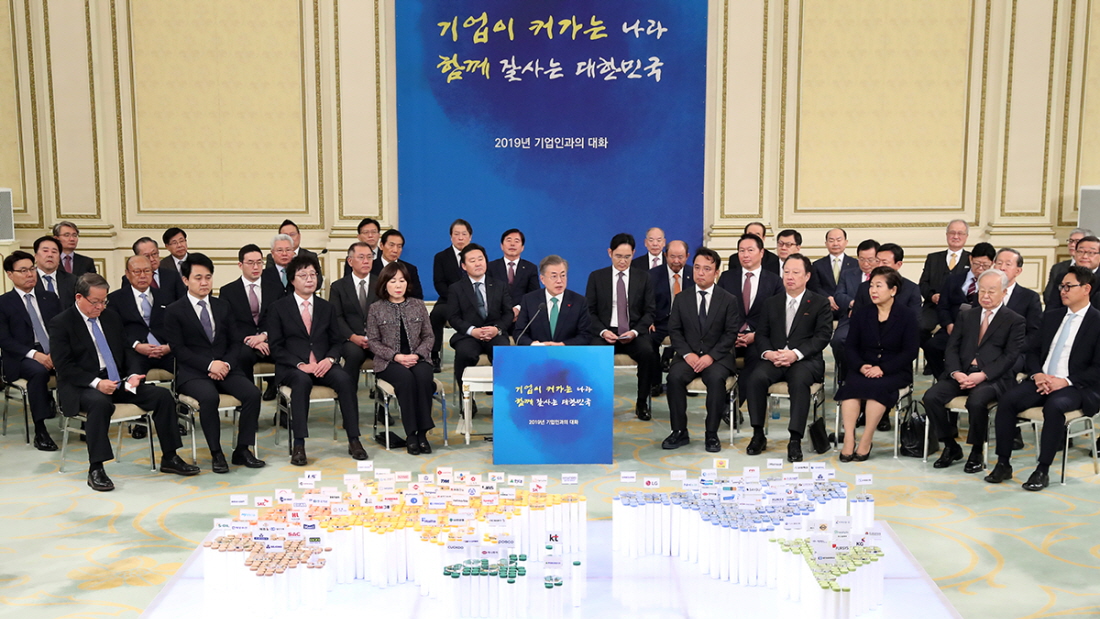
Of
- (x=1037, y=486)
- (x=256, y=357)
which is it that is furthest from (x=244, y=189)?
(x=1037, y=486)

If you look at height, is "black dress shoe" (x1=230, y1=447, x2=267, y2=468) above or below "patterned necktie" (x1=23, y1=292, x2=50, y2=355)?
below

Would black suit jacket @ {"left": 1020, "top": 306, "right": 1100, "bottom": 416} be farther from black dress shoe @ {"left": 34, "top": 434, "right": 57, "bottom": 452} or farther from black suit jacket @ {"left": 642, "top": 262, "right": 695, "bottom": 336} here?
black dress shoe @ {"left": 34, "top": 434, "right": 57, "bottom": 452}

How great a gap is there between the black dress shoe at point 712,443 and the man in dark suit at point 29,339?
14.3 ft

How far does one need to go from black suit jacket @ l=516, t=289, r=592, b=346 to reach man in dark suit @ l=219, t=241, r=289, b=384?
1744 mm

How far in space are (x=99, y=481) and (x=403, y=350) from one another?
6.57 feet

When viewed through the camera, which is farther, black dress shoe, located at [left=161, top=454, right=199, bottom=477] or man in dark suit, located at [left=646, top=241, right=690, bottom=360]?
man in dark suit, located at [left=646, top=241, right=690, bottom=360]

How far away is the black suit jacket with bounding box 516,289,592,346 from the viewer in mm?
6797

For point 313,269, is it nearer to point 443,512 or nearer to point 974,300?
point 443,512

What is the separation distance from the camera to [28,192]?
10047 millimetres

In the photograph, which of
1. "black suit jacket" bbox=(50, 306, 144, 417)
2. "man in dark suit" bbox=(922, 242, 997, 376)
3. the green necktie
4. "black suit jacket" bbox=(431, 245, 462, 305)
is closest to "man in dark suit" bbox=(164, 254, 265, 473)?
"black suit jacket" bbox=(50, 306, 144, 417)

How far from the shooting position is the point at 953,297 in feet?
25.2

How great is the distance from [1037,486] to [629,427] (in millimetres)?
2682

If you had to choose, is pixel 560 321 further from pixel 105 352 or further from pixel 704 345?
pixel 105 352

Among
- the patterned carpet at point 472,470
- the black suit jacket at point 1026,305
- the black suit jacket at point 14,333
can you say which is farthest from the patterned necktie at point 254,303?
the black suit jacket at point 1026,305
